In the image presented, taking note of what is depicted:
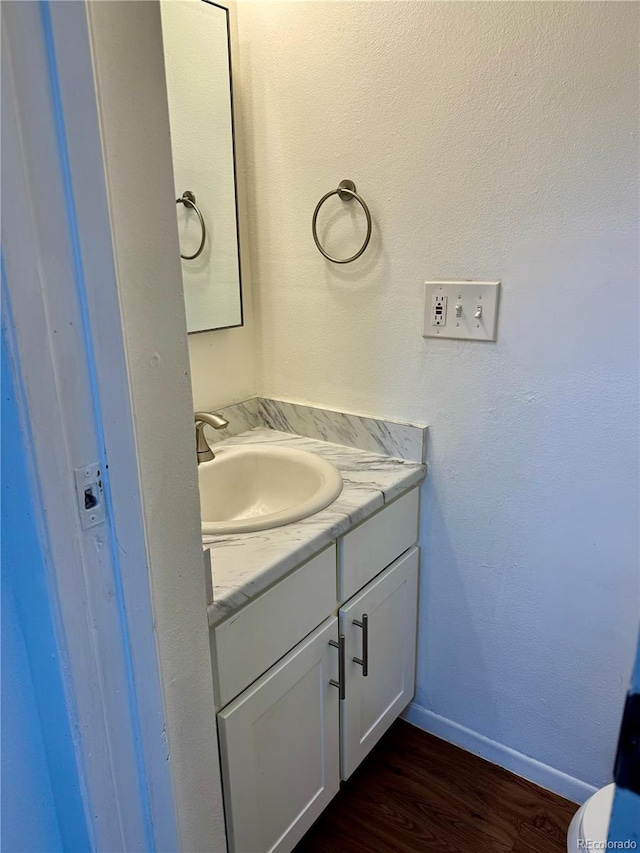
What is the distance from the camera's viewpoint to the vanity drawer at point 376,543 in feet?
4.16

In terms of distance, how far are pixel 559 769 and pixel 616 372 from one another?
99 cm

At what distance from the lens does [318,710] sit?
1269 millimetres

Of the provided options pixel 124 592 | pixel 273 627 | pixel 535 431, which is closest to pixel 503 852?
pixel 273 627

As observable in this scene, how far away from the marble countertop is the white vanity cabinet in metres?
0.04

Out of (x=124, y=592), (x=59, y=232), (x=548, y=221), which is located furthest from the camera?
(x=548, y=221)

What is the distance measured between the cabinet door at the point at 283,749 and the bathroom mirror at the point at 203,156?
844 mm

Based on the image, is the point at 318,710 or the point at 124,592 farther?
the point at 318,710

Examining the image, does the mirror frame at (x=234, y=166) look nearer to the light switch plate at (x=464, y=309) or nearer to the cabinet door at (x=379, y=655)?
the light switch plate at (x=464, y=309)

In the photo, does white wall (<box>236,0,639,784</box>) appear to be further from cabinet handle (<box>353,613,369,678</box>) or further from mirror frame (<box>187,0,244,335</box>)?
cabinet handle (<box>353,613,369,678</box>)

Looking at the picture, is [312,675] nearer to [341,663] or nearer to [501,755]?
[341,663]

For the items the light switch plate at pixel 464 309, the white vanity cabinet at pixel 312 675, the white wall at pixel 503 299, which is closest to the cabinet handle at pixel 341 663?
the white vanity cabinet at pixel 312 675

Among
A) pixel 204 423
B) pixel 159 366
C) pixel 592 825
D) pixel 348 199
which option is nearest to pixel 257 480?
pixel 204 423

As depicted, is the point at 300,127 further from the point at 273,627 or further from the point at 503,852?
the point at 503,852

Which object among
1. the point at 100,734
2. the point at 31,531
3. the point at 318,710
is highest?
the point at 31,531
